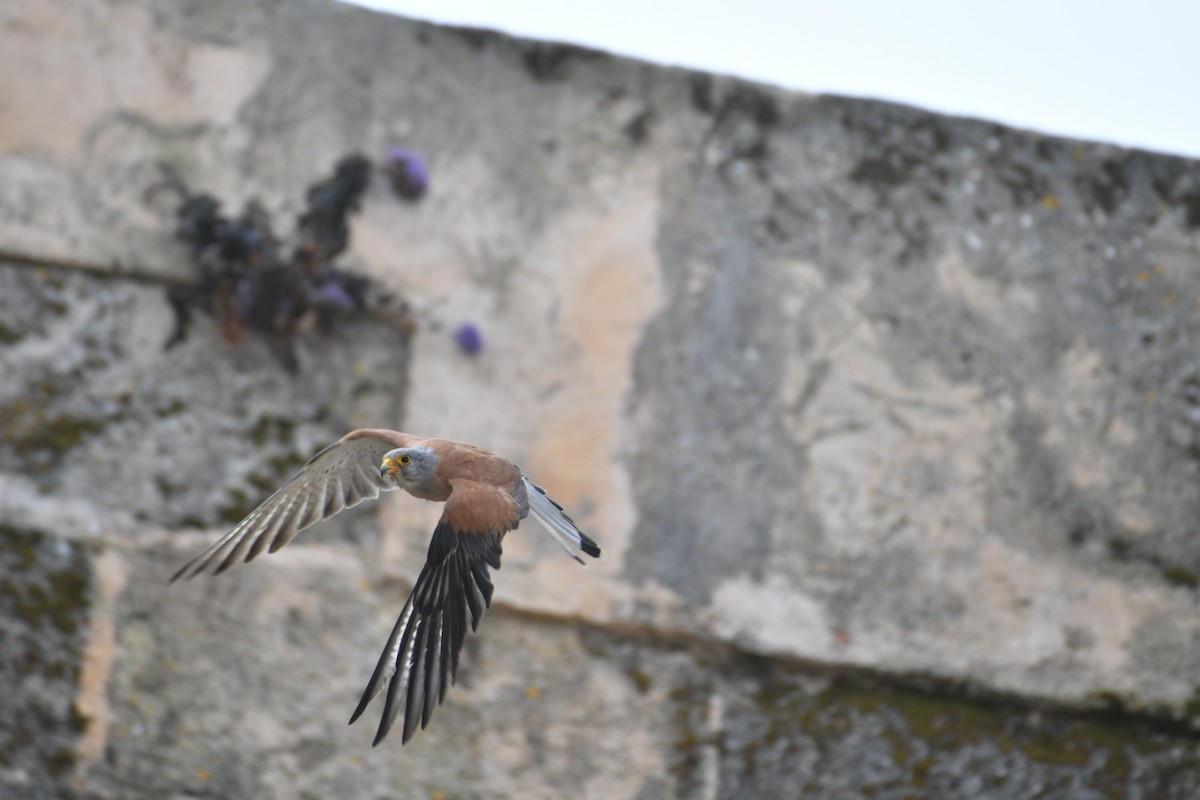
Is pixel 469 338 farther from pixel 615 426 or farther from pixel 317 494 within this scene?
pixel 317 494

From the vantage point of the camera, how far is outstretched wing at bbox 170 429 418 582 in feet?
11.8

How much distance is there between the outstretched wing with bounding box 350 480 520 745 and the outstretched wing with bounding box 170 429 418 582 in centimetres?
42

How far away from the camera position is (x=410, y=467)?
11.1 ft

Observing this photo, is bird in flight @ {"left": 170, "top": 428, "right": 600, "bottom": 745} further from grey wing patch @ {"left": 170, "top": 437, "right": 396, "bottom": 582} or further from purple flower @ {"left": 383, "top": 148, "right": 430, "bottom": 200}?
purple flower @ {"left": 383, "top": 148, "right": 430, "bottom": 200}

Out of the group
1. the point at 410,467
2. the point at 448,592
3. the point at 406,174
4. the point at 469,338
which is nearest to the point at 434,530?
the point at 410,467

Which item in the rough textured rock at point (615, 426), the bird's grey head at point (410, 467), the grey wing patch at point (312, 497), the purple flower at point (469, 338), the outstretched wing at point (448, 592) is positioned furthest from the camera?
the purple flower at point (469, 338)

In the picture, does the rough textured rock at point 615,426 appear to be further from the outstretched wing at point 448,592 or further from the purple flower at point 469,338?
the outstretched wing at point 448,592

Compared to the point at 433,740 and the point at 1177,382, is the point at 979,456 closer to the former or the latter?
the point at 1177,382

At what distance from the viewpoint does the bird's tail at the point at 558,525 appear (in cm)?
345

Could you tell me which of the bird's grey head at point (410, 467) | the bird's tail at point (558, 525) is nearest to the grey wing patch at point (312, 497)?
the bird's grey head at point (410, 467)

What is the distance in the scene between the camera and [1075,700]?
14.2 ft

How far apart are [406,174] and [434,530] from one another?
4.15 ft

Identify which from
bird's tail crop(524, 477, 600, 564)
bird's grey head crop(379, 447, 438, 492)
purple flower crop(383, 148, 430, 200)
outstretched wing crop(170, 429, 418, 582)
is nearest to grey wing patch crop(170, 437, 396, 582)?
outstretched wing crop(170, 429, 418, 582)

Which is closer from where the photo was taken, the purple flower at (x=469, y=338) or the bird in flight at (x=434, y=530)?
the bird in flight at (x=434, y=530)
